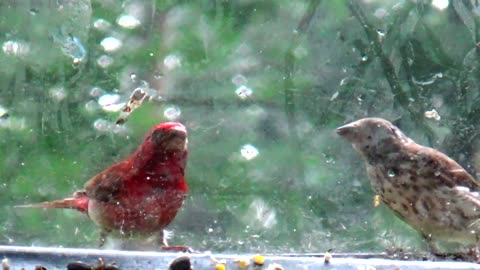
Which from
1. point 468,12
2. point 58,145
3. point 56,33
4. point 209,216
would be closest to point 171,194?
point 209,216

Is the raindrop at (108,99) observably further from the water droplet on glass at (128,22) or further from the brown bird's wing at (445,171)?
the brown bird's wing at (445,171)

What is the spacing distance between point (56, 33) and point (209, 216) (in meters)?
0.89

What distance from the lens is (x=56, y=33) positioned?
3.50m

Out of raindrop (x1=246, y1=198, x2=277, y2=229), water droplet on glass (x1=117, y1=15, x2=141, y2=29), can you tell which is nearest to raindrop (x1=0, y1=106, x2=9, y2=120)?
water droplet on glass (x1=117, y1=15, x2=141, y2=29)

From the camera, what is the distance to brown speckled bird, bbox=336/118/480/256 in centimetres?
325

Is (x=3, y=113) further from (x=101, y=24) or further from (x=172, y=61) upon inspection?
(x=172, y=61)

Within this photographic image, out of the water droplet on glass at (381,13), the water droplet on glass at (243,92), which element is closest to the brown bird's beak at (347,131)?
the water droplet on glass at (243,92)

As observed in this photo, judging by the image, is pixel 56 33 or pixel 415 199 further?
pixel 56 33

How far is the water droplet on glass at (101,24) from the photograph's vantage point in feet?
11.2

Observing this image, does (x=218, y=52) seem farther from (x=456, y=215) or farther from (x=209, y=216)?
(x=456, y=215)

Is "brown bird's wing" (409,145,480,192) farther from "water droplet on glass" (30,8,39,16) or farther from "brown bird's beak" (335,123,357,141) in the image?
"water droplet on glass" (30,8,39,16)

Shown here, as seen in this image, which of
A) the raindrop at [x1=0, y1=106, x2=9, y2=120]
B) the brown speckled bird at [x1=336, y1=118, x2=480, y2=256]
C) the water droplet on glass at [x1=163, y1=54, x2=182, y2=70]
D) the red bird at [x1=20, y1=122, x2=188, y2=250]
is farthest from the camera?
the raindrop at [x1=0, y1=106, x2=9, y2=120]

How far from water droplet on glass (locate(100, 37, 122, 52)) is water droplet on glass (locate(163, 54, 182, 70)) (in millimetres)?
181

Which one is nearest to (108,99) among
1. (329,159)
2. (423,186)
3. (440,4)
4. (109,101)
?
(109,101)
